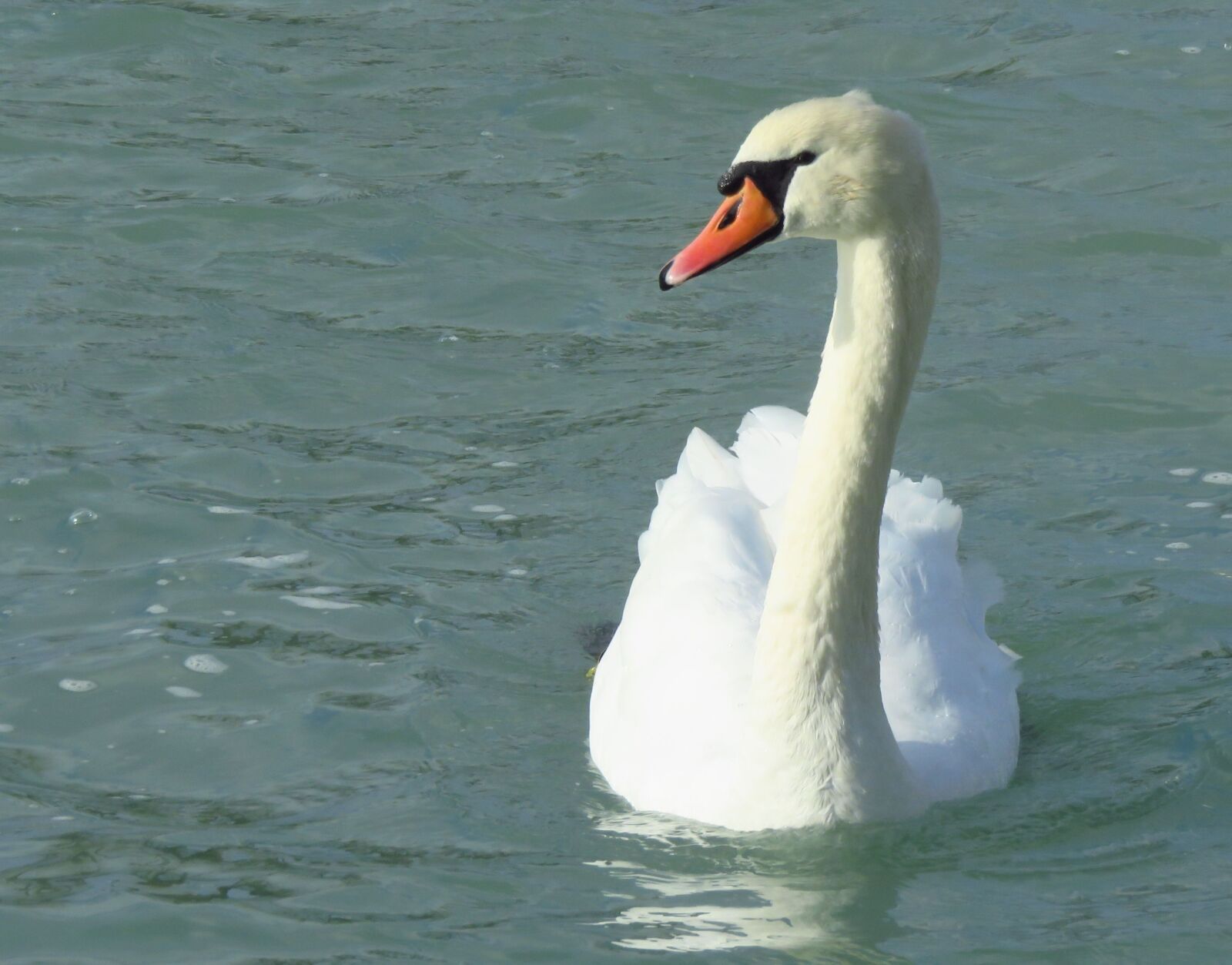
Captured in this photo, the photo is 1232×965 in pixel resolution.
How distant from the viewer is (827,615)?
196 inches

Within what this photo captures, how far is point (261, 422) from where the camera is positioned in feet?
27.1

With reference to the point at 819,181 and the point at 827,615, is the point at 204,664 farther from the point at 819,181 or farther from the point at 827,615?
the point at 819,181

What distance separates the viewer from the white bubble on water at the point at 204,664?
6.33m

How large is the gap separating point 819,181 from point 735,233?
228 mm

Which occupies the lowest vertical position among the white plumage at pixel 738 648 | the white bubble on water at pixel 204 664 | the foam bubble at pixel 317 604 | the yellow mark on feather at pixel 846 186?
the white bubble on water at pixel 204 664

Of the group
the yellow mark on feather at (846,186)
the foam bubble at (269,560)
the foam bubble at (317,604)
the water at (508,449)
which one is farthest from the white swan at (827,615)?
the foam bubble at (269,560)

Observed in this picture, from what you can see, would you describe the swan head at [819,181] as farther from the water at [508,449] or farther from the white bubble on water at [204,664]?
the white bubble on water at [204,664]

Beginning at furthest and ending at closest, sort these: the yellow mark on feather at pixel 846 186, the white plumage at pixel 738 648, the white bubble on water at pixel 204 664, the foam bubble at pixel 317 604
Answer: the foam bubble at pixel 317 604, the white bubble on water at pixel 204 664, the white plumage at pixel 738 648, the yellow mark on feather at pixel 846 186

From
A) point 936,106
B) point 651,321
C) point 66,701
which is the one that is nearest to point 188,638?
point 66,701

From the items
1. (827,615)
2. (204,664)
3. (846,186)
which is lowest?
(204,664)

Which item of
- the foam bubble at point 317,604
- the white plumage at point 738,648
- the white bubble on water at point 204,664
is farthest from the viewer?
the foam bubble at point 317,604

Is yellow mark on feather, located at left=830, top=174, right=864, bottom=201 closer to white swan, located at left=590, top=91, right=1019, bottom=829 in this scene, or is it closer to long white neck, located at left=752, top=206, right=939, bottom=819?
white swan, located at left=590, top=91, right=1019, bottom=829

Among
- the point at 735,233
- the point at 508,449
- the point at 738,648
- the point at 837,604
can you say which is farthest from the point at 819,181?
the point at 508,449

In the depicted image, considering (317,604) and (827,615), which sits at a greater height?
(827,615)
